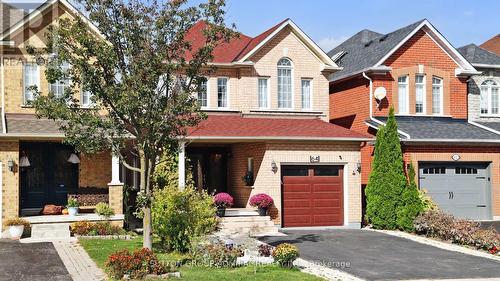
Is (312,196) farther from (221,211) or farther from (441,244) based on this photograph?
(441,244)

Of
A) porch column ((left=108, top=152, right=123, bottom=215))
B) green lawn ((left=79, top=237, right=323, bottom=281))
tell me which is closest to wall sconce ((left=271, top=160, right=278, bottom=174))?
porch column ((left=108, top=152, right=123, bottom=215))

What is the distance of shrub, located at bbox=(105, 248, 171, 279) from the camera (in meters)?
14.1

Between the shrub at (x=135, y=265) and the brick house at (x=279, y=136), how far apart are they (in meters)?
9.06

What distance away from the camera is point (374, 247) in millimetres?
20094

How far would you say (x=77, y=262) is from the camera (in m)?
16.8

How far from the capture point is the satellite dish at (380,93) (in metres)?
27.5

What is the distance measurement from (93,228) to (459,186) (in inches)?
606

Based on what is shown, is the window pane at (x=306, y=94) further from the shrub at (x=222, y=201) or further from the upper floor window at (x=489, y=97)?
the upper floor window at (x=489, y=97)

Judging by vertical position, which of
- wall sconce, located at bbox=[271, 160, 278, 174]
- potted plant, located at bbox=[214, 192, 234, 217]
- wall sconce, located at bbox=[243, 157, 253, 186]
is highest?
wall sconce, located at bbox=[271, 160, 278, 174]

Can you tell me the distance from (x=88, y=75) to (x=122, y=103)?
112cm

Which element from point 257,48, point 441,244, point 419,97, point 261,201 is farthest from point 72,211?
point 419,97

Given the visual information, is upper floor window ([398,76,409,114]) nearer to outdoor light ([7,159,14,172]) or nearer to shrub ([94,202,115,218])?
shrub ([94,202,115,218])

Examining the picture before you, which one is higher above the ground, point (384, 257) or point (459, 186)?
point (459, 186)

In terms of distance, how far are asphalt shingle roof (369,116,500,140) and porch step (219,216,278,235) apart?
7.08 meters
